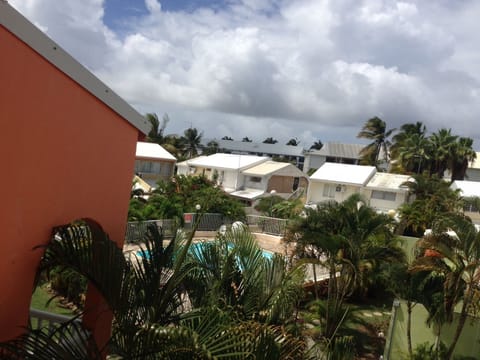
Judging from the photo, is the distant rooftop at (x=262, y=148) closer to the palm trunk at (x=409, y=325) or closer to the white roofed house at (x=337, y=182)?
the white roofed house at (x=337, y=182)

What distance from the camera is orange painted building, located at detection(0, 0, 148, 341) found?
3.18 metres

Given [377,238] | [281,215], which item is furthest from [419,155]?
[377,238]

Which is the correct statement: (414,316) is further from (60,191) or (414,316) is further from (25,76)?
(25,76)

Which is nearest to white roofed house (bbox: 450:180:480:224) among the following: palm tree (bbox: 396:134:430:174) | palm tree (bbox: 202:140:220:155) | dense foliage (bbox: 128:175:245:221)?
palm tree (bbox: 396:134:430:174)

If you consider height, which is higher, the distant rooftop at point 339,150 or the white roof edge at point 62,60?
the distant rooftop at point 339,150

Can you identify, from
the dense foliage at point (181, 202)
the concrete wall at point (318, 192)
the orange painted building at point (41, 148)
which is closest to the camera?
the orange painted building at point (41, 148)

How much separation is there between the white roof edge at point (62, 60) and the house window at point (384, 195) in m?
36.7

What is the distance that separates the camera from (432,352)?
32.6ft

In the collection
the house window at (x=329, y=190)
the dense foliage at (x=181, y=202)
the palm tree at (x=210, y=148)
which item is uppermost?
the palm tree at (x=210, y=148)

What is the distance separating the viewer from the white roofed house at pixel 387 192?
1476 inches

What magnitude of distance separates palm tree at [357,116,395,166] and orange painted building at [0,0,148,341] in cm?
5599

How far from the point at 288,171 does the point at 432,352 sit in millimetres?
32753

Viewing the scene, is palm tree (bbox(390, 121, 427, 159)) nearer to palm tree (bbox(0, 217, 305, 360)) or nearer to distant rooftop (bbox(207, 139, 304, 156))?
distant rooftop (bbox(207, 139, 304, 156))

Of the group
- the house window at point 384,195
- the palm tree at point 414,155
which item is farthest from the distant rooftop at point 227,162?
the palm tree at point 414,155
